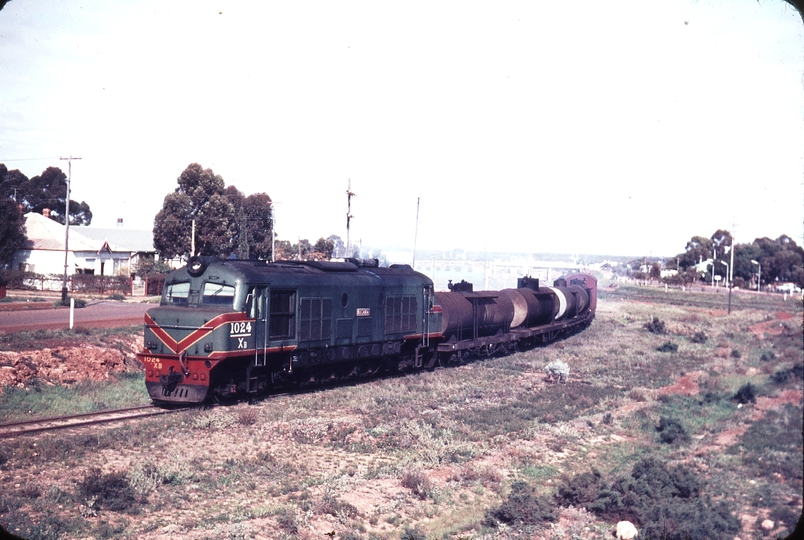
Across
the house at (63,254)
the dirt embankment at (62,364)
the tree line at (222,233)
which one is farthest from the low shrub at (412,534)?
the house at (63,254)

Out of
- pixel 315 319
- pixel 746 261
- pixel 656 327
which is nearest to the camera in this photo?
pixel 315 319

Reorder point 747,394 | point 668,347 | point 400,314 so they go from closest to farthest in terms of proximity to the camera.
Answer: point 747,394, point 400,314, point 668,347

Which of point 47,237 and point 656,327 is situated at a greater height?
point 47,237

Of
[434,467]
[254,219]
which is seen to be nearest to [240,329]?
[434,467]

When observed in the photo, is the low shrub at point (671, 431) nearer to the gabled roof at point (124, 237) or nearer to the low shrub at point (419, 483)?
the low shrub at point (419, 483)

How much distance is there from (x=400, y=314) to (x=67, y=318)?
21.1m

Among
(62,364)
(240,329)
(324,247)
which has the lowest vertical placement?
(62,364)

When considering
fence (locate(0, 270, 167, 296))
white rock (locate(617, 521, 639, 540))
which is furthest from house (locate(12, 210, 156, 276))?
white rock (locate(617, 521, 639, 540))

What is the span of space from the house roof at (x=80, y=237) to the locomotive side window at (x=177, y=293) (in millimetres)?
47791

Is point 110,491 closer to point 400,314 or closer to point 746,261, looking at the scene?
point 400,314

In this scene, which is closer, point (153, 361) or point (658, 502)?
point (658, 502)

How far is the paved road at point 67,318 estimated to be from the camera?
29141mm

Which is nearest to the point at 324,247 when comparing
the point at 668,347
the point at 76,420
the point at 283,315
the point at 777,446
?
the point at 668,347

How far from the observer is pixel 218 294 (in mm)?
16625
